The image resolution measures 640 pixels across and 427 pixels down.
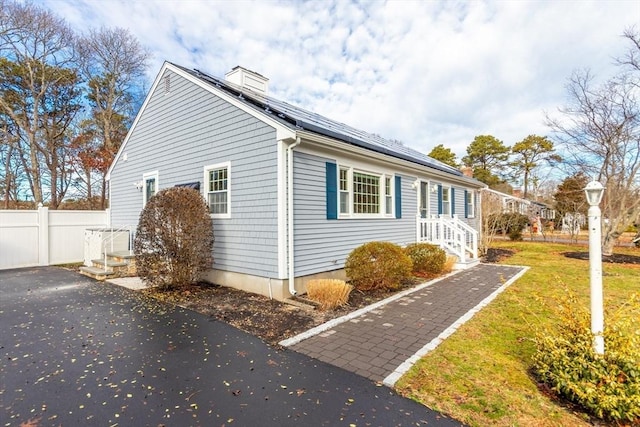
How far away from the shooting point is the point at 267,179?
21.4 ft

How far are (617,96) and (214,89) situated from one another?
48.9 feet

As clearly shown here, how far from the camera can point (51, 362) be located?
365 centimetres

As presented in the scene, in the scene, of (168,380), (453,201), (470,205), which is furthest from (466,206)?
(168,380)

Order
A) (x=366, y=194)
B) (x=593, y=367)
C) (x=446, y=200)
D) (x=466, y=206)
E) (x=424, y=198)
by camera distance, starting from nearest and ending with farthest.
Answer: (x=593, y=367), (x=366, y=194), (x=424, y=198), (x=446, y=200), (x=466, y=206)

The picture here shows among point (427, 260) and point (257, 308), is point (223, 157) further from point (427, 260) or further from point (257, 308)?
point (427, 260)

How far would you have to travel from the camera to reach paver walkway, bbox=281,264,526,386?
11.9ft

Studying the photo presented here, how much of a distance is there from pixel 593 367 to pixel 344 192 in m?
5.80

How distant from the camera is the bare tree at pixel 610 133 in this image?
11938 mm

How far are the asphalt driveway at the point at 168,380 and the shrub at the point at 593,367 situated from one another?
4.21 feet

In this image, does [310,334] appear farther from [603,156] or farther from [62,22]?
[62,22]

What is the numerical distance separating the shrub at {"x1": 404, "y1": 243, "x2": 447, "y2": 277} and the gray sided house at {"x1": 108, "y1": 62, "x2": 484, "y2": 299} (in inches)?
39.3

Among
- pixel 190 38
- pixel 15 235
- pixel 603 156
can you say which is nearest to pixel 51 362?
pixel 15 235

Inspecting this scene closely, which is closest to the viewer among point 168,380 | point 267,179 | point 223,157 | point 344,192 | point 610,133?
point 168,380

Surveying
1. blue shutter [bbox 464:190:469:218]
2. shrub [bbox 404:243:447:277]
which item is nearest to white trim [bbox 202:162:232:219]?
shrub [bbox 404:243:447:277]
